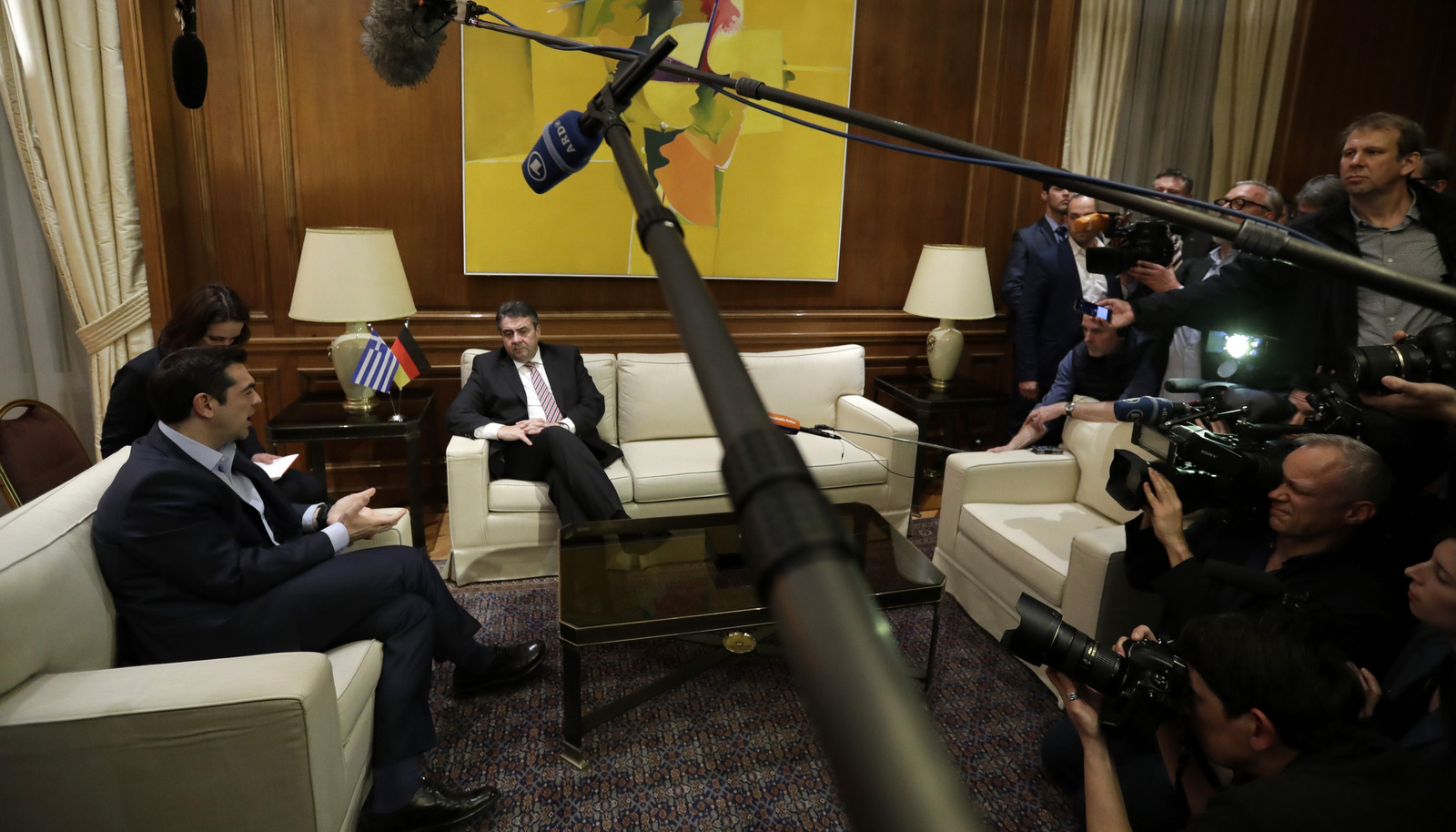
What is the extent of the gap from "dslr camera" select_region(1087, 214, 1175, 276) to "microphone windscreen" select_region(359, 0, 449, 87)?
198 cm

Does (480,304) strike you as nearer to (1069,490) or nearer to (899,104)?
(899,104)

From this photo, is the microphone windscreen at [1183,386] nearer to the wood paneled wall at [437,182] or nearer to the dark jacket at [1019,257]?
the dark jacket at [1019,257]

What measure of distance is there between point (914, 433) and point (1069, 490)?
671mm

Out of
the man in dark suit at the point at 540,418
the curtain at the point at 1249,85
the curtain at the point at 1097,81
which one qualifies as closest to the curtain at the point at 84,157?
the man in dark suit at the point at 540,418

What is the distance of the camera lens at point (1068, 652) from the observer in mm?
1516

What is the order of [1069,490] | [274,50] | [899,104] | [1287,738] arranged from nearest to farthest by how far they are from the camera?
1. [1287,738]
2. [1069,490]
3. [274,50]
4. [899,104]

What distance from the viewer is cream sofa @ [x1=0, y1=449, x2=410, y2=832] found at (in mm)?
1487

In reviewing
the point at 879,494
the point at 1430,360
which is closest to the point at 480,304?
the point at 879,494

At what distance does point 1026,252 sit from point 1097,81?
107cm

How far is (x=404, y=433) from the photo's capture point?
3.21 m

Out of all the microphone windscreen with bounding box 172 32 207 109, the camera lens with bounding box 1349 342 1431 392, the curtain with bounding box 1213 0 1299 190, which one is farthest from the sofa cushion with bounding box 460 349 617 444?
the curtain with bounding box 1213 0 1299 190

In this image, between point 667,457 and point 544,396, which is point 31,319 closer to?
point 544,396

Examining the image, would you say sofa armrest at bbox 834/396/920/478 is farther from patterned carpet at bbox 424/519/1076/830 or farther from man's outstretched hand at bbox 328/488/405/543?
man's outstretched hand at bbox 328/488/405/543

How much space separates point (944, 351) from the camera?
13.0 feet
